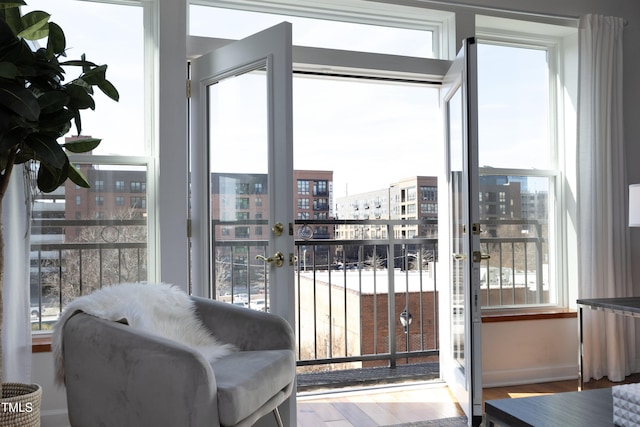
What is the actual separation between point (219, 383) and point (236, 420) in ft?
0.44

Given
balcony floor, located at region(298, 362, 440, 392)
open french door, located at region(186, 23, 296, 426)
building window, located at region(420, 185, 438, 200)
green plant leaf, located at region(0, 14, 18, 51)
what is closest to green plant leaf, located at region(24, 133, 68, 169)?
green plant leaf, located at region(0, 14, 18, 51)

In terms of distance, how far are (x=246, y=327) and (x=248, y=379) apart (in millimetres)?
505

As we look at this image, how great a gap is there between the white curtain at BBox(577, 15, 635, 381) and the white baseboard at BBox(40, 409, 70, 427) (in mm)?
3149

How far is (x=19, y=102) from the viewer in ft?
6.04

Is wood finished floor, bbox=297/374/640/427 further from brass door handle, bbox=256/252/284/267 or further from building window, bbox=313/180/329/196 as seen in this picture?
building window, bbox=313/180/329/196

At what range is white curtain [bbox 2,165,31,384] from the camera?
2471 mm

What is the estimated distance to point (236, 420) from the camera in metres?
1.83

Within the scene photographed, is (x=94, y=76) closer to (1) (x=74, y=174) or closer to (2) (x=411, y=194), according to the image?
(1) (x=74, y=174)

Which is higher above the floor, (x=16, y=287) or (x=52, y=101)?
(x=52, y=101)

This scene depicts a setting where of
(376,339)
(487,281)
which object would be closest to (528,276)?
(487,281)

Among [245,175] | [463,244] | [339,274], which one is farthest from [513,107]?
[245,175]

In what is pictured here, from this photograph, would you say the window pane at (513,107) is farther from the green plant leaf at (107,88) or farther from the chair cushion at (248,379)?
the green plant leaf at (107,88)

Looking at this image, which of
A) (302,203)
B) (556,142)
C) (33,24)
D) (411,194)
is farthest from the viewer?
(302,203)

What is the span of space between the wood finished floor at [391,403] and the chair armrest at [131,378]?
46.7 inches
